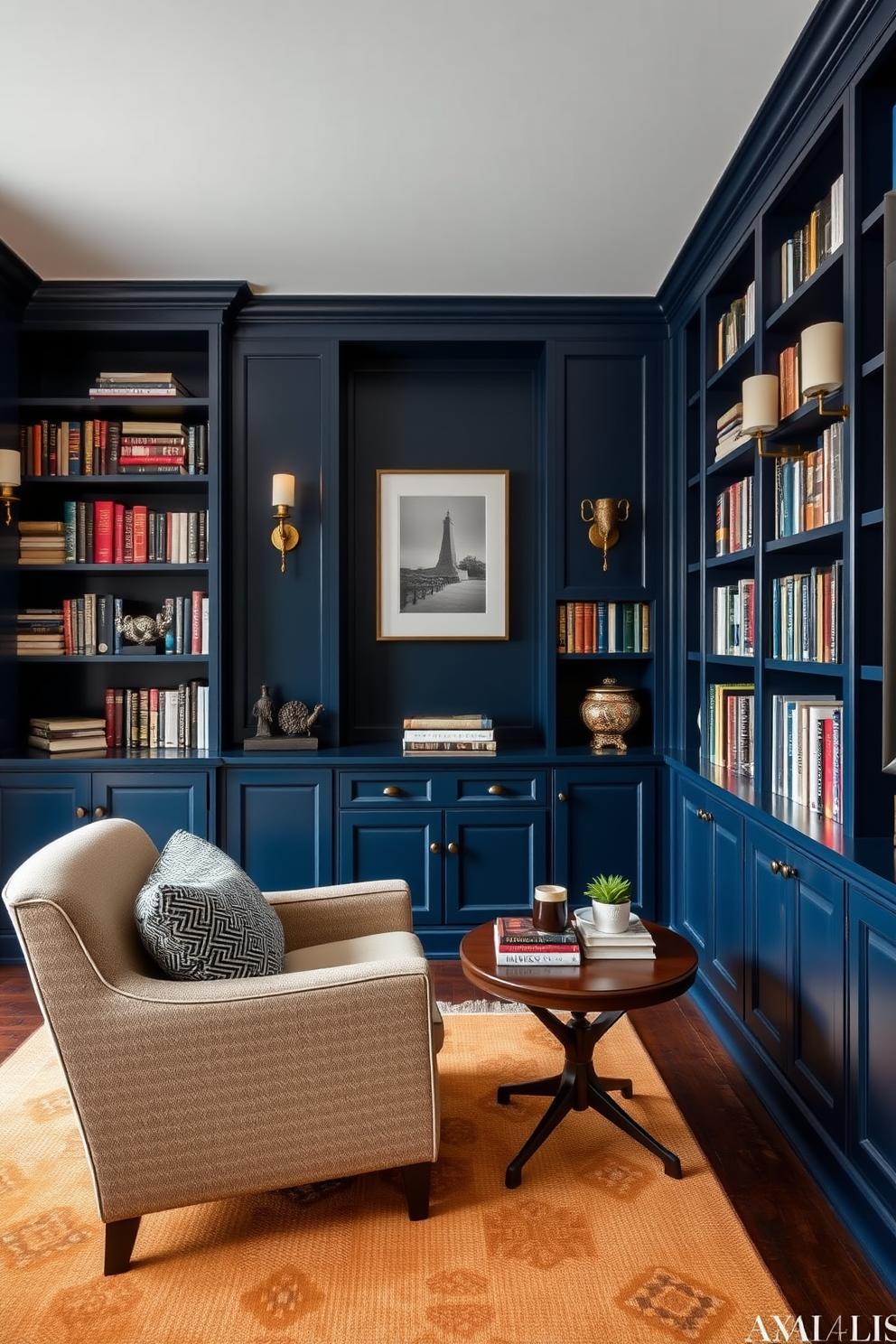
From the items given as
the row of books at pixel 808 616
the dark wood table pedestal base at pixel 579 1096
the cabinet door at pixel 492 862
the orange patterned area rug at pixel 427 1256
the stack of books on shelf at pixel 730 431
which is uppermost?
the stack of books on shelf at pixel 730 431

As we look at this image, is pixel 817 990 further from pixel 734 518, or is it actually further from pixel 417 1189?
pixel 734 518

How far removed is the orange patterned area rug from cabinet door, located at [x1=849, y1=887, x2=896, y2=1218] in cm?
31

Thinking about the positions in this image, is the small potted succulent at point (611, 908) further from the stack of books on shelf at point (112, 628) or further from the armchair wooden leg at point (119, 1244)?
the stack of books on shelf at point (112, 628)

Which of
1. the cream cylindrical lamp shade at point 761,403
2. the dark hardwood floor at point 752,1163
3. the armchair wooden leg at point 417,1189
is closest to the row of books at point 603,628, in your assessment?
the cream cylindrical lamp shade at point 761,403

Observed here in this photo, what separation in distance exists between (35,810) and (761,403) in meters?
2.99

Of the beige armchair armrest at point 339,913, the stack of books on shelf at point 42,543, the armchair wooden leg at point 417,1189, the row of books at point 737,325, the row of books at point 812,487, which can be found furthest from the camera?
the stack of books on shelf at point 42,543

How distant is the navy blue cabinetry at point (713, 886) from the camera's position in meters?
2.59

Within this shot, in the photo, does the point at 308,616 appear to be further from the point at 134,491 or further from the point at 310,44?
the point at 310,44

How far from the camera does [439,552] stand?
12.8 ft

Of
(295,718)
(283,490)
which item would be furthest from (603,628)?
(283,490)

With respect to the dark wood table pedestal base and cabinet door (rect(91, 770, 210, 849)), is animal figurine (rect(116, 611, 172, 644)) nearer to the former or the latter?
cabinet door (rect(91, 770, 210, 849))

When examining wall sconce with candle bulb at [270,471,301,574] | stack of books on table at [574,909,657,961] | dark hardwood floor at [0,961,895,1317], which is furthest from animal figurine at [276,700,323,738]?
stack of books on table at [574,909,657,961]

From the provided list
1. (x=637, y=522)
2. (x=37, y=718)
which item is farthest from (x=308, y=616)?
(x=637, y=522)

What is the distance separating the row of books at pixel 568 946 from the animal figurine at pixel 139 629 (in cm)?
221
